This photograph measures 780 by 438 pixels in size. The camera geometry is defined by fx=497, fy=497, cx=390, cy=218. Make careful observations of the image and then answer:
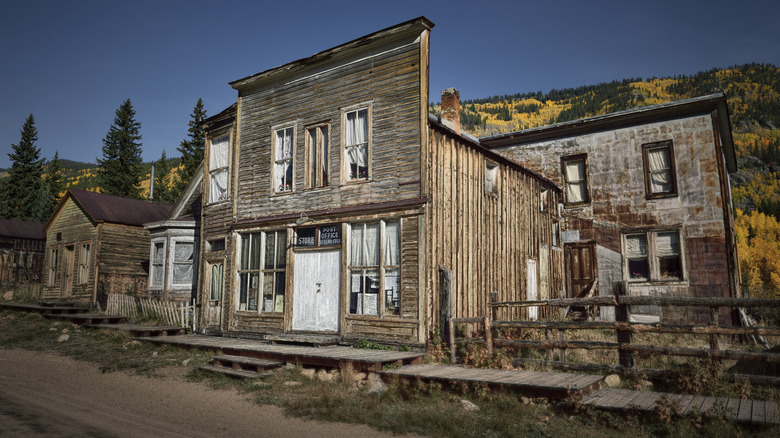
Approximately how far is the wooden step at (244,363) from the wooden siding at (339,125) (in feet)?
15.1

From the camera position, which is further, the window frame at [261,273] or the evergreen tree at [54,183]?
the evergreen tree at [54,183]

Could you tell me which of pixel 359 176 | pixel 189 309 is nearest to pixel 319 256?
pixel 359 176

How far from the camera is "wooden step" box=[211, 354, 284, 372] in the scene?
10.7 m

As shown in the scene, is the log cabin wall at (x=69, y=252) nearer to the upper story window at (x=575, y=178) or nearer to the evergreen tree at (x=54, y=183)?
the upper story window at (x=575, y=178)

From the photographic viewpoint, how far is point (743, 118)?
157625mm

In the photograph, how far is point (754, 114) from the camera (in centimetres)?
15762

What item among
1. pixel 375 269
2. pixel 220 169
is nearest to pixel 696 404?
pixel 375 269

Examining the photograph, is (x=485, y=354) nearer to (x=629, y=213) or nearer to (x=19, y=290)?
(x=629, y=213)

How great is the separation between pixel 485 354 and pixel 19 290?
29987 millimetres

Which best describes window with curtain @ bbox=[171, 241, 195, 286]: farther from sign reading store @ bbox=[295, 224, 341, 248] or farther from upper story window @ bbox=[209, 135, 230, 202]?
sign reading store @ bbox=[295, 224, 341, 248]

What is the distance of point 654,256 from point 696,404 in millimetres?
13312

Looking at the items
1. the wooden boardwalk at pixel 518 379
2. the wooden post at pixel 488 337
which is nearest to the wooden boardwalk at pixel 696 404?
the wooden boardwalk at pixel 518 379

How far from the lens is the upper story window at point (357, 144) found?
13469 mm

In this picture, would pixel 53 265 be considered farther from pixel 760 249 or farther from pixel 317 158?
pixel 760 249
